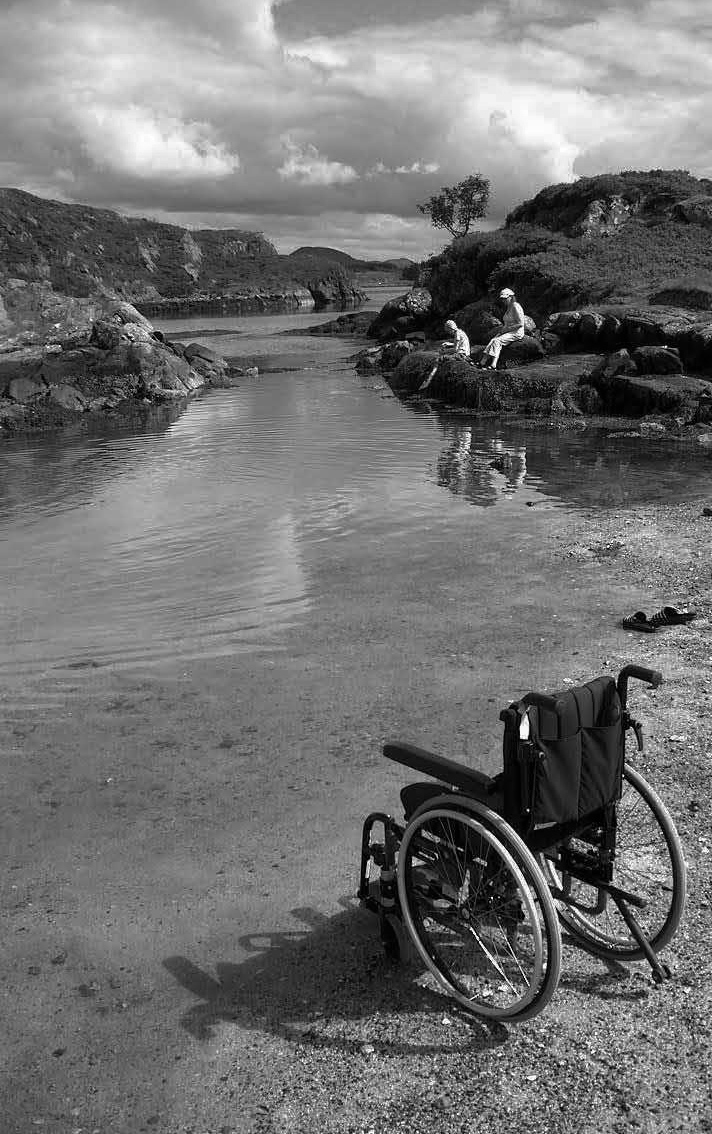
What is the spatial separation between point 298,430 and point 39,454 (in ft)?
26.0

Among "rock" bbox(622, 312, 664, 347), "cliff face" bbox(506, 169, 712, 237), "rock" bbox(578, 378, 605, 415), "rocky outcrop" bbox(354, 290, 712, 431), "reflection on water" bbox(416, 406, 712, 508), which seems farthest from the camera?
"cliff face" bbox(506, 169, 712, 237)

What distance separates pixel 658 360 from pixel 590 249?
20.9m

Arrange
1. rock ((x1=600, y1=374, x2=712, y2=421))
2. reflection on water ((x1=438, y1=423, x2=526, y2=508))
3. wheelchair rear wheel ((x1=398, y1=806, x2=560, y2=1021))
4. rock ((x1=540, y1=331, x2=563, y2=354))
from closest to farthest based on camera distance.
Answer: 1. wheelchair rear wheel ((x1=398, y1=806, x2=560, y2=1021))
2. reflection on water ((x1=438, y1=423, x2=526, y2=508))
3. rock ((x1=600, y1=374, x2=712, y2=421))
4. rock ((x1=540, y1=331, x2=563, y2=354))

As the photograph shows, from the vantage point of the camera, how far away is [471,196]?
7412 cm

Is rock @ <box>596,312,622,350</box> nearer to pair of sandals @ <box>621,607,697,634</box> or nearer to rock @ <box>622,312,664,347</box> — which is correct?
rock @ <box>622,312,664,347</box>

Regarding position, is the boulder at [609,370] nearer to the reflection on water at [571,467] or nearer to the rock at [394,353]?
the reflection on water at [571,467]

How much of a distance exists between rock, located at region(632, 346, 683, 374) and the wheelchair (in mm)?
24859

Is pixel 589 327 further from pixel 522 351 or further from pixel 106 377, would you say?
pixel 106 377

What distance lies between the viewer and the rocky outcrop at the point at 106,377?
Answer: 34.0 meters

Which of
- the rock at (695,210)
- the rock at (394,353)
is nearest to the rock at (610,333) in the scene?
the rock at (394,353)

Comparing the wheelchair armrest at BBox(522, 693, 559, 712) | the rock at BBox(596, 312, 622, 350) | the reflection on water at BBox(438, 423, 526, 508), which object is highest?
the rock at BBox(596, 312, 622, 350)

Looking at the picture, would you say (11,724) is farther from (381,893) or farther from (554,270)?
(554,270)

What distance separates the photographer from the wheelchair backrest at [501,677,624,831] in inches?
159

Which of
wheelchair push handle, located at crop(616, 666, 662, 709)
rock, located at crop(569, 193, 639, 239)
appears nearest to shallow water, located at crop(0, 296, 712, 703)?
wheelchair push handle, located at crop(616, 666, 662, 709)
